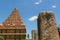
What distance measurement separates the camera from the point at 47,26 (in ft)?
19.6

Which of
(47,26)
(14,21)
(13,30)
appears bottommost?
(13,30)

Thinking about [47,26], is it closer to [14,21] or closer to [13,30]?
[13,30]

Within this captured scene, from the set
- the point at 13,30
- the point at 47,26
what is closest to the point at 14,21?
the point at 13,30

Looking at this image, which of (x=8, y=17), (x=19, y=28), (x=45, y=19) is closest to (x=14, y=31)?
A: (x=19, y=28)

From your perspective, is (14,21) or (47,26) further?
(14,21)

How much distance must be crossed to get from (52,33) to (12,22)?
109 feet

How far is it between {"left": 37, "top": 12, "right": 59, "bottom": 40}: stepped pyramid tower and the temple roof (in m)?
31.3

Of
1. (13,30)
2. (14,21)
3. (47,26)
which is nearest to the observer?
(47,26)

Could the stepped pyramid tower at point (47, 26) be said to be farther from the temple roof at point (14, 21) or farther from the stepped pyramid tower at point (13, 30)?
the temple roof at point (14, 21)

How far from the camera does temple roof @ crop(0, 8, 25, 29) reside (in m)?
37.6

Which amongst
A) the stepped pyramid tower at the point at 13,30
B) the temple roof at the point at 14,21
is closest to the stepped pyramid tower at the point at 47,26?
the stepped pyramid tower at the point at 13,30

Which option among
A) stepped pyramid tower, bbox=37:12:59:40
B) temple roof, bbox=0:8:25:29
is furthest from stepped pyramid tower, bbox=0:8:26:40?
stepped pyramid tower, bbox=37:12:59:40

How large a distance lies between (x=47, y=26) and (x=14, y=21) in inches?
1310

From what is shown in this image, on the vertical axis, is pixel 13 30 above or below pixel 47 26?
below
